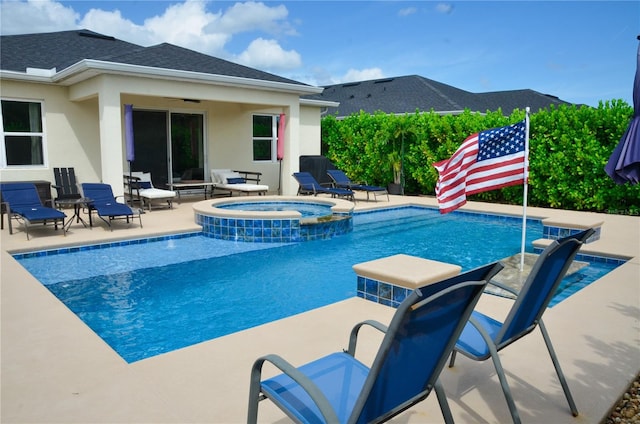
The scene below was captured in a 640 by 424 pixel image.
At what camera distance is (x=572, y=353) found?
3.79m

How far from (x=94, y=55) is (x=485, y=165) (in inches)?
504

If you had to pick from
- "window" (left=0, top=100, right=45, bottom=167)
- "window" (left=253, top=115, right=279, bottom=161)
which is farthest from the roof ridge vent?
"window" (left=253, top=115, right=279, bottom=161)

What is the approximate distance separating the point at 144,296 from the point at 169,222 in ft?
14.7

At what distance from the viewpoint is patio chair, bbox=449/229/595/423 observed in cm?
269

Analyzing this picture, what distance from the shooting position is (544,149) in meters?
13.5

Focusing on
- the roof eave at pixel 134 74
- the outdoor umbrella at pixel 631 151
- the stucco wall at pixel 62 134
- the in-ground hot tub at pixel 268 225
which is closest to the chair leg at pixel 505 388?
the outdoor umbrella at pixel 631 151

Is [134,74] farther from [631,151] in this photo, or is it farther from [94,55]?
[631,151]

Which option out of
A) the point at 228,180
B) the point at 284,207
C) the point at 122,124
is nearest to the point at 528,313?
the point at 284,207

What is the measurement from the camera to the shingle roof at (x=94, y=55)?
39.9ft

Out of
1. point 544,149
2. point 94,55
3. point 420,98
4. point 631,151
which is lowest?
point 631,151

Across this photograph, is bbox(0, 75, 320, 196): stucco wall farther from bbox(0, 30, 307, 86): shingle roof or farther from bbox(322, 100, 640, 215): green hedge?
bbox(322, 100, 640, 215): green hedge

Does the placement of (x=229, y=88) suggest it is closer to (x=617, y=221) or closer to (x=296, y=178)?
(x=296, y=178)

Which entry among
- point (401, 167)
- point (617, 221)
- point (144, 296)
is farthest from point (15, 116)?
point (617, 221)

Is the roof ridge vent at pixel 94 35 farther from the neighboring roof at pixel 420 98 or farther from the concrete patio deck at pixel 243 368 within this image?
the concrete patio deck at pixel 243 368
